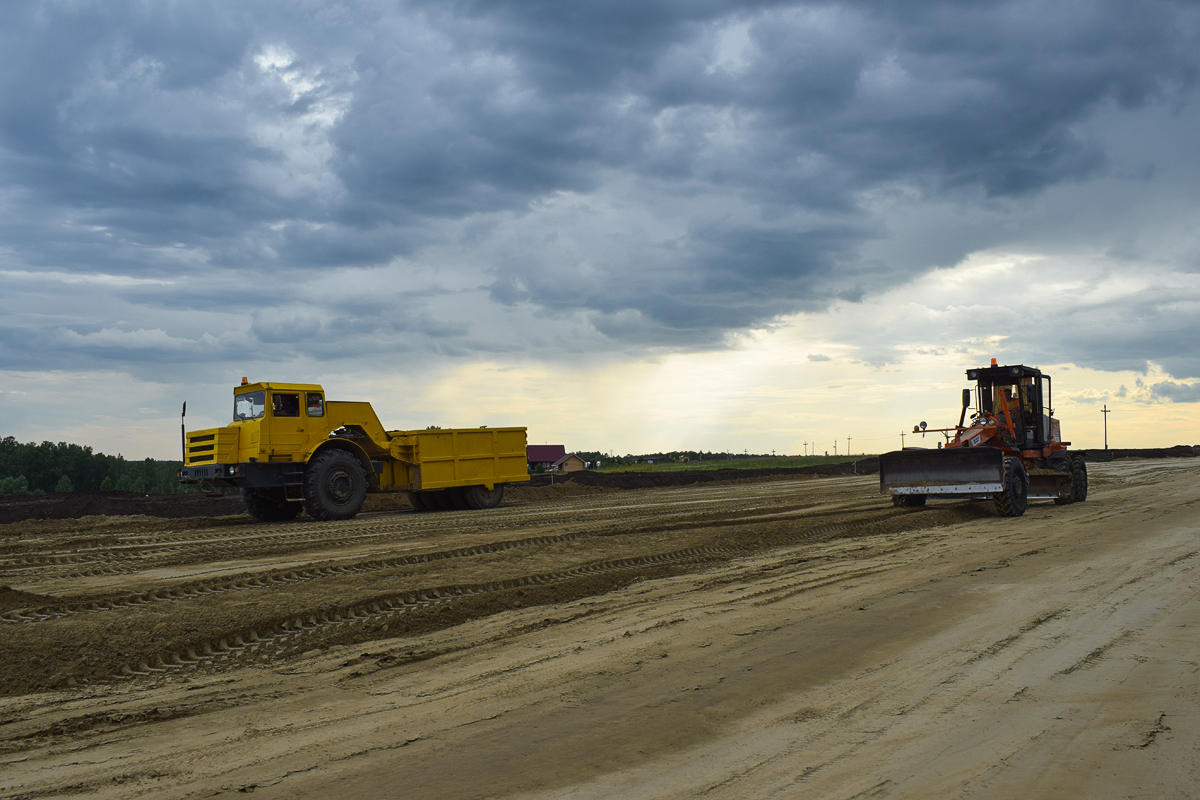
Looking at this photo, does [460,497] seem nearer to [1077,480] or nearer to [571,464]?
[1077,480]

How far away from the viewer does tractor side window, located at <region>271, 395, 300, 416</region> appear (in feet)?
A: 59.4

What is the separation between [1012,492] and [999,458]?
0.66m

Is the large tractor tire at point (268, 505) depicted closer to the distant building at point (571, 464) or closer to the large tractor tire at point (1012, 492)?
the large tractor tire at point (1012, 492)

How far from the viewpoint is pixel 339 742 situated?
4535 millimetres

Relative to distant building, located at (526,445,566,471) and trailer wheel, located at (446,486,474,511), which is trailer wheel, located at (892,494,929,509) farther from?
distant building, located at (526,445,566,471)

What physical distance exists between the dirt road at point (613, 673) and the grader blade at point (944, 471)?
380 cm

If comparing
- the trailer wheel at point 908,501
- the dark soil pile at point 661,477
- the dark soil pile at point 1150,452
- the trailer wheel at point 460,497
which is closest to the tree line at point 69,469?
the dark soil pile at point 661,477

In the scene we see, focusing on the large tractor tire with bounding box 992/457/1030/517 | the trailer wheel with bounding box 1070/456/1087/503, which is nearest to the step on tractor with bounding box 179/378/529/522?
the large tractor tire with bounding box 992/457/1030/517

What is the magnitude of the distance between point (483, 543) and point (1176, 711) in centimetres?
987

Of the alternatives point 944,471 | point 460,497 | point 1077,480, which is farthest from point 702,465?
point 944,471

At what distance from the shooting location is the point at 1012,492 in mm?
15836

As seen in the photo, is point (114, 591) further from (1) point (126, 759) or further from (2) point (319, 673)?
(1) point (126, 759)

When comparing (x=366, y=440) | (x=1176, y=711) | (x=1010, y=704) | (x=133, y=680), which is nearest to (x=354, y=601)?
(x=133, y=680)

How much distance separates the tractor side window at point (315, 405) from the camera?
18719 mm
